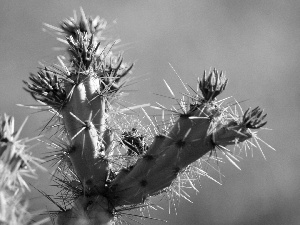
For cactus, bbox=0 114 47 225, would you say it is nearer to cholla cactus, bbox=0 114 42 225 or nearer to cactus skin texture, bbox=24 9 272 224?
cholla cactus, bbox=0 114 42 225

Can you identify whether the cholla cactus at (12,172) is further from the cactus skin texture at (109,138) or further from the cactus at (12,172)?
the cactus skin texture at (109,138)

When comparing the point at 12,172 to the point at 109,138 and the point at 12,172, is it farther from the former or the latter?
the point at 109,138

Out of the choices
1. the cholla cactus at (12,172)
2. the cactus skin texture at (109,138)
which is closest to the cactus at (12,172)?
the cholla cactus at (12,172)

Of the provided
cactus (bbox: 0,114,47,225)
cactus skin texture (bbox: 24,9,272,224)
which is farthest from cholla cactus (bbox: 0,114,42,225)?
cactus skin texture (bbox: 24,9,272,224)

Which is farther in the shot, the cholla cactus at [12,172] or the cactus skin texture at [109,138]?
the cactus skin texture at [109,138]

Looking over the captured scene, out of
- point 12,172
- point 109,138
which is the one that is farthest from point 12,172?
point 109,138
